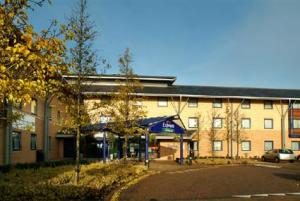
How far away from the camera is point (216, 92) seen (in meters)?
42.8

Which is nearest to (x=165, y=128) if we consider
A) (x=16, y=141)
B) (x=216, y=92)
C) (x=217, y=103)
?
(x=16, y=141)

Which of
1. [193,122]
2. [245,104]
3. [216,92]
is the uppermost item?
[216,92]

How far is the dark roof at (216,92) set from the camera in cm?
4033

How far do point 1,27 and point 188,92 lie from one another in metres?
35.8

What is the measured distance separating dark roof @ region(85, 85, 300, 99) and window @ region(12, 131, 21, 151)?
14329 millimetres

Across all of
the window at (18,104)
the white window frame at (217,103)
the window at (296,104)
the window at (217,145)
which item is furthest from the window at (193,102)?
the window at (18,104)

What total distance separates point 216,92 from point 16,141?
2446 cm

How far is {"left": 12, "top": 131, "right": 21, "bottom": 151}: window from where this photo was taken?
24.5 meters

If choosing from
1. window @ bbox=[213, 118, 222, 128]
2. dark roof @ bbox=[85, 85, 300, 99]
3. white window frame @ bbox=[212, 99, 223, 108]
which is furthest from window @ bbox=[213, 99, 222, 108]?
window @ bbox=[213, 118, 222, 128]

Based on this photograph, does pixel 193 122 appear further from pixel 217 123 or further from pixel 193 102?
pixel 217 123

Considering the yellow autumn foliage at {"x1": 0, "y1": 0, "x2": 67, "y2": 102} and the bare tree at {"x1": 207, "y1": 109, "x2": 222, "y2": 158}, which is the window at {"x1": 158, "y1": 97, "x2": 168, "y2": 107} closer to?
the bare tree at {"x1": 207, "y1": 109, "x2": 222, "y2": 158}

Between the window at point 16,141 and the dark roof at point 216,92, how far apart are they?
47.0 feet

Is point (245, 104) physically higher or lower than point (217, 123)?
higher

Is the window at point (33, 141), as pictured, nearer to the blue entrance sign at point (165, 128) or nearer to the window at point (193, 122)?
the blue entrance sign at point (165, 128)
